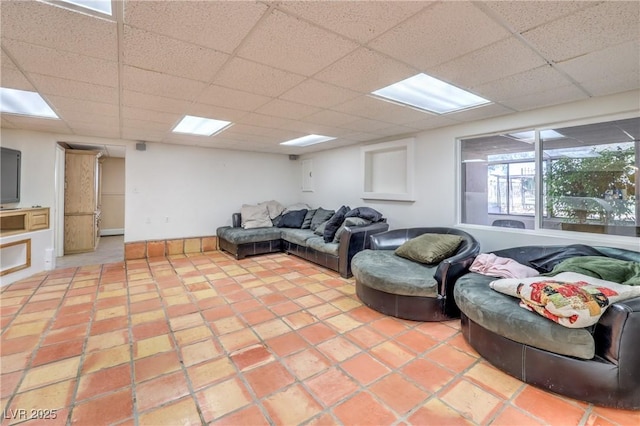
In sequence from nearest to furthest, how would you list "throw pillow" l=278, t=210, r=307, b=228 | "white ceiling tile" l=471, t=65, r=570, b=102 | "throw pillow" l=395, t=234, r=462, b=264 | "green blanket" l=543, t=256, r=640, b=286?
"green blanket" l=543, t=256, r=640, b=286 → "white ceiling tile" l=471, t=65, r=570, b=102 → "throw pillow" l=395, t=234, r=462, b=264 → "throw pillow" l=278, t=210, r=307, b=228

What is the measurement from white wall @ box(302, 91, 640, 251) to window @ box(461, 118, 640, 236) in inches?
5.4

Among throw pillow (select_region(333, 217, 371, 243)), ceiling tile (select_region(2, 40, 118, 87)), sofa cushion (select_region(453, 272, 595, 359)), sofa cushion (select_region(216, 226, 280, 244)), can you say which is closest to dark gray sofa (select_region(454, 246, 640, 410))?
sofa cushion (select_region(453, 272, 595, 359))

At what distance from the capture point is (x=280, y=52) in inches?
76.1

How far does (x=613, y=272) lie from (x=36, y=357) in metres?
4.44

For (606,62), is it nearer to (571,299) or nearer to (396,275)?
(571,299)

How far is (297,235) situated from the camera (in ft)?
16.9

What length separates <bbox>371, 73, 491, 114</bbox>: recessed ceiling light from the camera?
2.60 metres

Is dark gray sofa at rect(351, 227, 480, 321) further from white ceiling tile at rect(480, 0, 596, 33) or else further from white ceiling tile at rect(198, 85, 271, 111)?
white ceiling tile at rect(198, 85, 271, 111)

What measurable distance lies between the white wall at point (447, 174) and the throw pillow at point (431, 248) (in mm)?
739

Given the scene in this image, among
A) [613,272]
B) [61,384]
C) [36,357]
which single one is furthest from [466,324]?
[36,357]

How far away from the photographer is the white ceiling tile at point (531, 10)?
1435mm

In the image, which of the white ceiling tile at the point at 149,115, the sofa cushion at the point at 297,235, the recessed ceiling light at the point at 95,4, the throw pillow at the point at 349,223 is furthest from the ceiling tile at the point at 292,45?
the sofa cushion at the point at 297,235

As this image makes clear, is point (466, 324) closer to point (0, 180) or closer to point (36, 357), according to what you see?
point (36, 357)

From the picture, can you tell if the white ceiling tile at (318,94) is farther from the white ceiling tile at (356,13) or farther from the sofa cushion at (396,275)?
the sofa cushion at (396,275)
